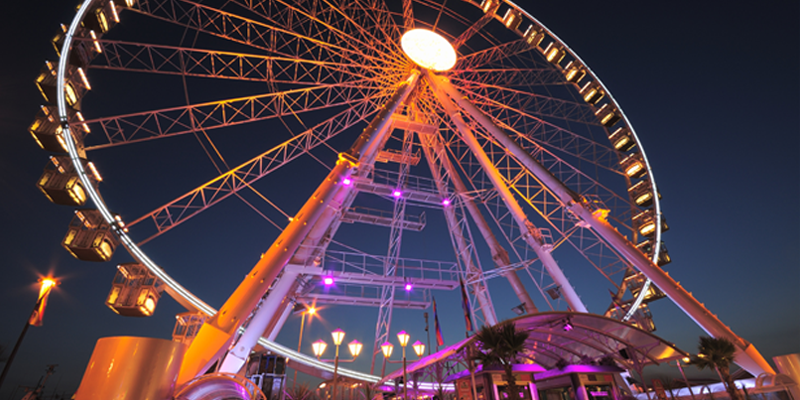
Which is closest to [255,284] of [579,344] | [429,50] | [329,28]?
[329,28]

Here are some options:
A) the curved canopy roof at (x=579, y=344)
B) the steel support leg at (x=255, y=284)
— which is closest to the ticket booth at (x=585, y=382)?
the curved canopy roof at (x=579, y=344)

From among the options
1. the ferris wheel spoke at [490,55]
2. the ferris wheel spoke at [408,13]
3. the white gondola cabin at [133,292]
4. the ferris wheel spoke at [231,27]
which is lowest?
the white gondola cabin at [133,292]

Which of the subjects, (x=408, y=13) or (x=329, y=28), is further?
(x=408, y=13)

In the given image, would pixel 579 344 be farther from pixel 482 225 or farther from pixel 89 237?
pixel 89 237

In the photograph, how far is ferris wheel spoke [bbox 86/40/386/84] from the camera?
50.6ft

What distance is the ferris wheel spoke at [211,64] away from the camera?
50.6 ft

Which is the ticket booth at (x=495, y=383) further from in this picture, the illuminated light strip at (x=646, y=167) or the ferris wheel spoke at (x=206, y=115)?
the ferris wheel spoke at (x=206, y=115)

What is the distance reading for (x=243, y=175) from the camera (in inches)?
696

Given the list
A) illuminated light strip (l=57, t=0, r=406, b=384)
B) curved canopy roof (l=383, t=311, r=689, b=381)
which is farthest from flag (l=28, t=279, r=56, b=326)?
curved canopy roof (l=383, t=311, r=689, b=381)

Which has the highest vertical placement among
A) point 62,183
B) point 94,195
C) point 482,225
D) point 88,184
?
point 482,225

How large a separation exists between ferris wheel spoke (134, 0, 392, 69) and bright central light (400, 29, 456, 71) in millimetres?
4382

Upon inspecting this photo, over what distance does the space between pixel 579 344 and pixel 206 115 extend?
21536mm

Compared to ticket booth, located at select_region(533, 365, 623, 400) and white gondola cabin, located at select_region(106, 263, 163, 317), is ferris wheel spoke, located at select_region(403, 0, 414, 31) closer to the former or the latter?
white gondola cabin, located at select_region(106, 263, 163, 317)

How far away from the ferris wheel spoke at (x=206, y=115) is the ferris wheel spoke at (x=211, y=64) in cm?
102
